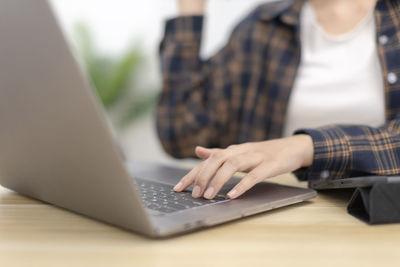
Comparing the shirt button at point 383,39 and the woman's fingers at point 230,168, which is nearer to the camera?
the woman's fingers at point 230,168

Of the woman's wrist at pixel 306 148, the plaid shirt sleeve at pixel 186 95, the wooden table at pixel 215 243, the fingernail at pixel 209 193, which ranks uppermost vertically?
the wooden table at pixel 215 243

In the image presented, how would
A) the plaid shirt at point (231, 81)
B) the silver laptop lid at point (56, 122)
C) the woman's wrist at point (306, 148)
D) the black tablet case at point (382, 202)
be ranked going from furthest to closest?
the plaid shirt at point (231, 81) → the woman's wrist at point (306, 148) → the black tablet case at point (382, 202) → the silver laptop lid at point (56, 122)

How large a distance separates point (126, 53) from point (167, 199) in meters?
2.73

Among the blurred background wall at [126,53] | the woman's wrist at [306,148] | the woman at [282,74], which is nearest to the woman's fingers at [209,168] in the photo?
the woman's wrist at [306,148]

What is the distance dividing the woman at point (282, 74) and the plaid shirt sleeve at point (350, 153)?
18cm

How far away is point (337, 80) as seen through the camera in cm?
122

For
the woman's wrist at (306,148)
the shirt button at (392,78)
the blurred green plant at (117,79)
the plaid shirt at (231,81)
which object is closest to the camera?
the woman's wrist at (306,148)

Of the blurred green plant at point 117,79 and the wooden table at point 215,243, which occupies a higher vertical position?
the wooden table at point 215,243

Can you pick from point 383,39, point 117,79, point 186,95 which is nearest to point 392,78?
point 383,39

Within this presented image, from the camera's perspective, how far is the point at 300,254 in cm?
40

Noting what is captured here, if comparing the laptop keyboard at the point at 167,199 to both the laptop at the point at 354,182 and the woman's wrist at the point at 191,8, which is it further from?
the woman's wrist at the point at 191,8

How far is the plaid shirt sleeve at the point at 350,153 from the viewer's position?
0.73 m

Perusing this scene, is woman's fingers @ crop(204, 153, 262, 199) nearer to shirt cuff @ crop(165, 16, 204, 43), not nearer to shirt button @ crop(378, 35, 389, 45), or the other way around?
shirt button @ crop(378, 35, 389, 45)

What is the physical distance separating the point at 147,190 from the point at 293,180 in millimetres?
329
